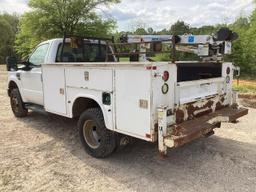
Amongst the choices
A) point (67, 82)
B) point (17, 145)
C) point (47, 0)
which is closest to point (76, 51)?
point (67, 82)

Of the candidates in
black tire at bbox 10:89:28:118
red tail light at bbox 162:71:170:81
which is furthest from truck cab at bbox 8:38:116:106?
red tail light at bbox 162:71:170:81

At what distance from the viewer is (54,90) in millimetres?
5961

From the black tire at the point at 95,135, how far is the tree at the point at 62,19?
23.4 metres

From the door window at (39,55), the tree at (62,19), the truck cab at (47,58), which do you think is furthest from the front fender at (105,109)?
the tree at (62,19)

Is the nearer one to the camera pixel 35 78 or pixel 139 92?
pixel 139 92

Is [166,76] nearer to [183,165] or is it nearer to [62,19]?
[183,165]

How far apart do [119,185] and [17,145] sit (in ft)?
8.73

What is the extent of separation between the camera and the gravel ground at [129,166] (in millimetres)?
4305

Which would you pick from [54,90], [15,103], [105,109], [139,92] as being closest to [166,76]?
[139,92]

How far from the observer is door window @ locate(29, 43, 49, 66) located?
677 cm

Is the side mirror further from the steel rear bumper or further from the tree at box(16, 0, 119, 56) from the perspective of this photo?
the tree at box(16, 0, 119, 56)

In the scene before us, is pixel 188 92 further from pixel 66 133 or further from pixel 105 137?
pixel 66 133

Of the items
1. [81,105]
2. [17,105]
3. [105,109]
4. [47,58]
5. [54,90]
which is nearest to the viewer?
[105,109]

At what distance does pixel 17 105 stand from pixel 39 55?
1.99m
